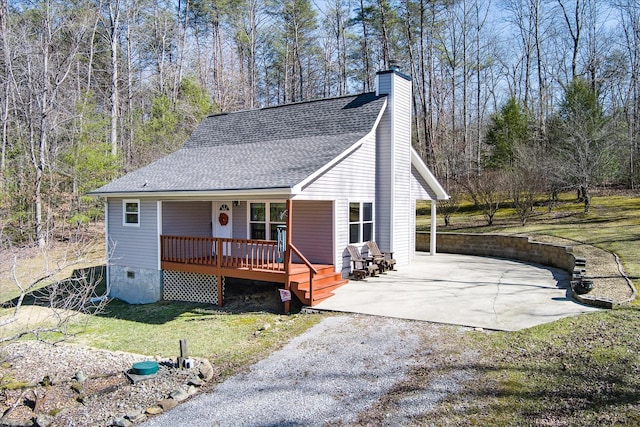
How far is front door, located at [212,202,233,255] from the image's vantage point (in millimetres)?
14320

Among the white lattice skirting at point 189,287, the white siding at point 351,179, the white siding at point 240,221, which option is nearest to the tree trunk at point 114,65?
the white siding at point 240,221

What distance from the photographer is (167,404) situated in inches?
242

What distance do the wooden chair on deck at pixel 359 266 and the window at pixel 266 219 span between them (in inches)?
85.8

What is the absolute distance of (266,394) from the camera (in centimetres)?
618

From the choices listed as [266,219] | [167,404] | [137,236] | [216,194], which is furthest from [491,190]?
[167,404]

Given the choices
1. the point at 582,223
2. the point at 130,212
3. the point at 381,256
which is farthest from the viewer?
the point at 582,223

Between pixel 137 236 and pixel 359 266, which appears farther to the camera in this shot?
pixel 137 236

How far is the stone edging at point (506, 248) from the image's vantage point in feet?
46.3

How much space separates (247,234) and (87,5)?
20238mm

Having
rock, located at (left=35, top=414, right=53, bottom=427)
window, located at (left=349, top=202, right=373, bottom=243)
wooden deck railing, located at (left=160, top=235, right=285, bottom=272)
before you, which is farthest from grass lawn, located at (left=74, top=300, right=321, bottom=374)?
window, located at (left=349, top=202, right=373, bottom=243)

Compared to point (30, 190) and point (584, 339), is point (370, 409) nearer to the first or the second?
point (584, 339)

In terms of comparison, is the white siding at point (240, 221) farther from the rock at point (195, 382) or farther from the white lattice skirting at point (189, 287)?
the rock at point (195, 382)

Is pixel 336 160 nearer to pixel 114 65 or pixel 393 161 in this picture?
pixel 393 161

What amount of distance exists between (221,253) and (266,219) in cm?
193
